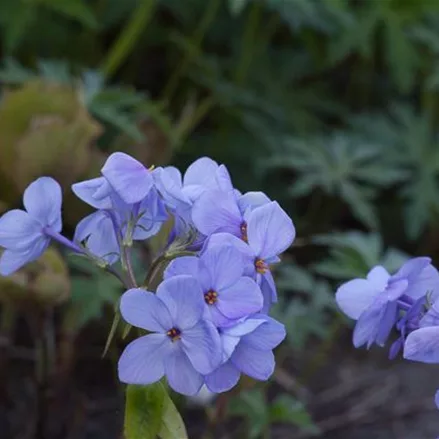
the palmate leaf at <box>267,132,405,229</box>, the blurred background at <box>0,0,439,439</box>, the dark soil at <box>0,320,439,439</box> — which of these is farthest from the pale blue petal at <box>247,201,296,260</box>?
the palmate leaf at <box>267,132,405,229</box>

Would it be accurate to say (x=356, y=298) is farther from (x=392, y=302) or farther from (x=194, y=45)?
(x=194, y=45)

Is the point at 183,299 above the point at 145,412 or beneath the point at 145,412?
above

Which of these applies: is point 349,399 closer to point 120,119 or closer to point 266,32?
point 120,119

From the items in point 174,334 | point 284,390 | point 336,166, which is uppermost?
point 174,334

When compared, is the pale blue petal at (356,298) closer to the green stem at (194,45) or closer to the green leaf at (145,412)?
the green leaf at (145,412)

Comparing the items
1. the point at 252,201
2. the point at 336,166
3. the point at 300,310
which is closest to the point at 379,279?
the point at 252,201
